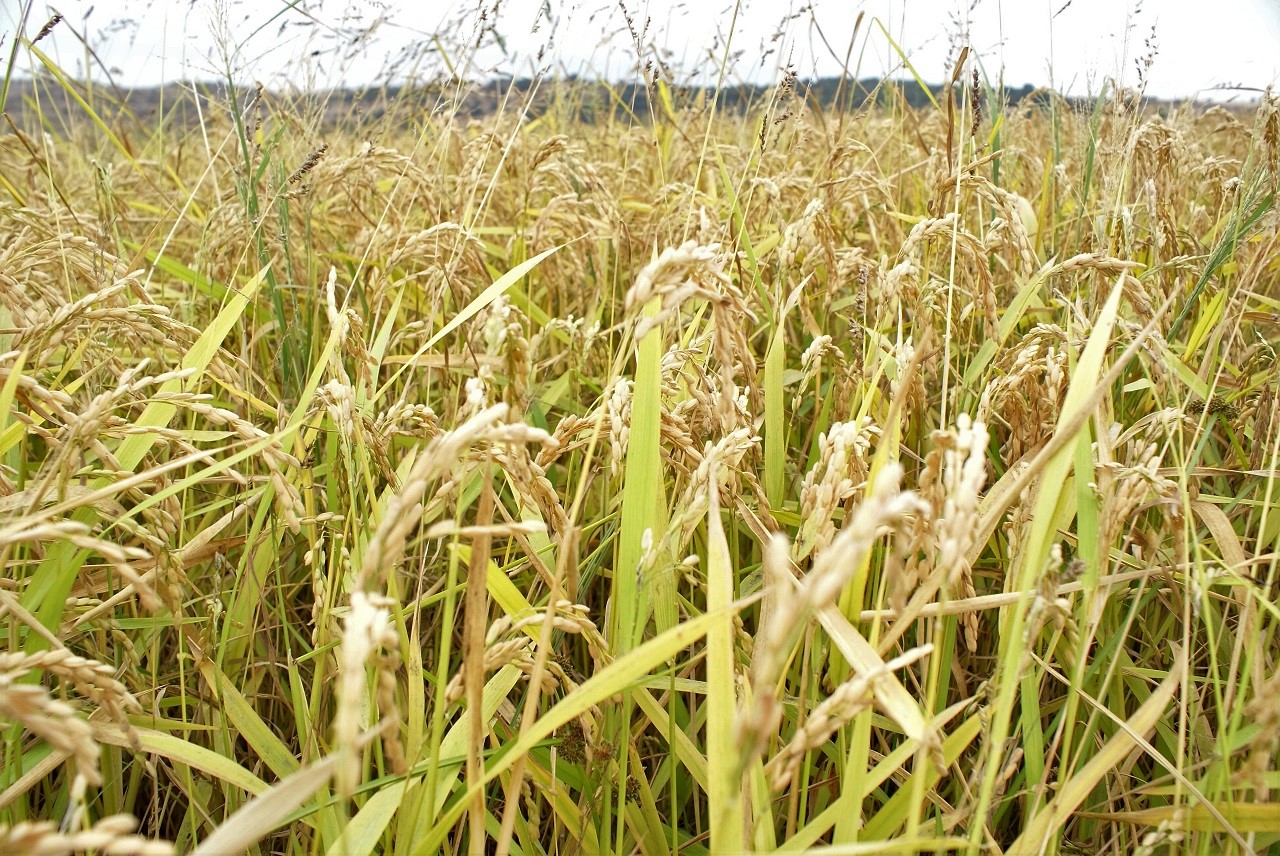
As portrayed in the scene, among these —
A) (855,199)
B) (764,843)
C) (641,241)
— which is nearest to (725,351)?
(764,843)

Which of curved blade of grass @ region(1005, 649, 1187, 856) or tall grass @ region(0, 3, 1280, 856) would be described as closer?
tall grass @ region(0, 3, 1280, 856)

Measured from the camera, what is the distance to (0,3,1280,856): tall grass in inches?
29.3

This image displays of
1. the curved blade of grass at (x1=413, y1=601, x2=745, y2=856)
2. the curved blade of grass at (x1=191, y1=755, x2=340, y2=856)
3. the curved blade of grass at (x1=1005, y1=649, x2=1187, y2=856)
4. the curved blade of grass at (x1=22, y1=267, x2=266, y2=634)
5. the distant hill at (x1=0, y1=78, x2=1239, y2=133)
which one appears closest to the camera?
the curved blade of grass at (x1=191, y1=755, x2=340, y2=856)

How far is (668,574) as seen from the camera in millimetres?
1132

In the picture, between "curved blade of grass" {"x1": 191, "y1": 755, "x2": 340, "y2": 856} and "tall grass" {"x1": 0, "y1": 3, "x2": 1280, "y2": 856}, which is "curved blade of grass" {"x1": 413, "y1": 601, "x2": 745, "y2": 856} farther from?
"curved blade of grass" {"x1": 191, "y1": 755, "x2": 340, "y2": 856}

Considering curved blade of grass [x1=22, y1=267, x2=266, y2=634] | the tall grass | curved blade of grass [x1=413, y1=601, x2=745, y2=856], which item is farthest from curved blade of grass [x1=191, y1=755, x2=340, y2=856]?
curved blade of grass [x1=22, y1=267, x2=266, y2=634]

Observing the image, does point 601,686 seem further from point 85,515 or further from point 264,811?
point 85,515

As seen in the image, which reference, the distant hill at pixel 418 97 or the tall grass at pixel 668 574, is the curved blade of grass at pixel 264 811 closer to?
the tall grass at pixel 668 574

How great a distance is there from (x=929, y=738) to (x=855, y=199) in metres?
2.17

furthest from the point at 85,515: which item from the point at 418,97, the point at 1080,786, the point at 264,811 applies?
the point at 418,97

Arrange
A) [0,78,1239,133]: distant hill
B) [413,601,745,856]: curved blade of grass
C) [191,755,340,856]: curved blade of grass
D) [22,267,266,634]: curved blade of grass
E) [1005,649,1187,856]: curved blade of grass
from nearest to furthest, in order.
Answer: [191,755,340,856]: curved blade of grass, [413,601,745,856]: curved blade of grass, [1005,649,1187,856]: curved blade of grass, [22,267,266,634]: curved blade of grass, [0,78,1239,133]: distant hill

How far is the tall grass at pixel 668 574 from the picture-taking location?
0.75m

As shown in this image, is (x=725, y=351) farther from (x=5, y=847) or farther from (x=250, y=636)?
(x=250, y=636)

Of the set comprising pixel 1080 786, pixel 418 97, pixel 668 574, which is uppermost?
pixel 418 97
